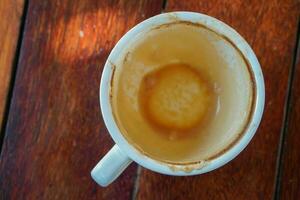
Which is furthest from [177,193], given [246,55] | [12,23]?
[12,23]

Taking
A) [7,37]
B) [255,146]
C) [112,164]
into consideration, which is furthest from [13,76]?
[255,146]

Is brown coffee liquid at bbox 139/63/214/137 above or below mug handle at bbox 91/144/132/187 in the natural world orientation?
above

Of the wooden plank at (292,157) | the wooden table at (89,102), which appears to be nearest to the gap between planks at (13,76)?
the wooden table at (89,102)

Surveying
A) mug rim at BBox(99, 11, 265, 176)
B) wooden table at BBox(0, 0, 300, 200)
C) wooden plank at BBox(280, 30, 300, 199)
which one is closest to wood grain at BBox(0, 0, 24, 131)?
wooden table at BBox(0, 0, 300, 200)

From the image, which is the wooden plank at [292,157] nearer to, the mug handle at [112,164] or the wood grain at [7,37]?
the mug handle at [112,164]

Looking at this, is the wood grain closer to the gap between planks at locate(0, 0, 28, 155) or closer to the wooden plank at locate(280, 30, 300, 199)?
the gap between planks at locate(0, 0, 28, 155)
